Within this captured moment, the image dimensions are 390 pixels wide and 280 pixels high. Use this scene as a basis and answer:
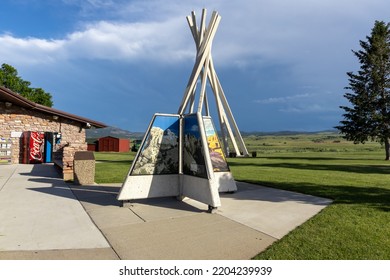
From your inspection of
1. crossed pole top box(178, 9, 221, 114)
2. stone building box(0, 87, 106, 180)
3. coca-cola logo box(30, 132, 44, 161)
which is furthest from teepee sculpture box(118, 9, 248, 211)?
coca-cola logo box(30, 132, 44, 161)

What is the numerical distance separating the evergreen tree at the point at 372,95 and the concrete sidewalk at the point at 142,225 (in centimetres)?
2234

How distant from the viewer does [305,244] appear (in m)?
4.14

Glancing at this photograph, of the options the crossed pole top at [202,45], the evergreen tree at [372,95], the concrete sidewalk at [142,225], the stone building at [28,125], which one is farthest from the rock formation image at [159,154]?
the evergreen tree at [372,95]

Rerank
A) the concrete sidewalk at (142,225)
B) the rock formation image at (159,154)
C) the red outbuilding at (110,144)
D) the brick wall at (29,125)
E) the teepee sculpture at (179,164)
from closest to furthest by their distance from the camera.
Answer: the concrete sidewalk at (142,225) < the teepee sculpture at (179,164) < the rock formation image at (159,154) < the brick wall at (29,125) < the red outbuilding at (110,144)

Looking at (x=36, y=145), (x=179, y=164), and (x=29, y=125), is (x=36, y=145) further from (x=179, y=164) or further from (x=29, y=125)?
(x=179, y=164)

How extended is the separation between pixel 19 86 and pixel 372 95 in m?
38.4

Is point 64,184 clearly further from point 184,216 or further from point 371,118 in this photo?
point 371,118

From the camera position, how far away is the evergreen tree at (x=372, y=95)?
25.6m

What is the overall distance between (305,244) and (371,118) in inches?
1041

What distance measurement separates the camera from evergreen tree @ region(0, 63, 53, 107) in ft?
104

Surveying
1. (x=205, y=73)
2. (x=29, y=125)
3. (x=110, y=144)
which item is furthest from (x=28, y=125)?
(x=110, y=144)

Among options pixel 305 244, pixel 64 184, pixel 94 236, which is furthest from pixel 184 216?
pixel 64 184

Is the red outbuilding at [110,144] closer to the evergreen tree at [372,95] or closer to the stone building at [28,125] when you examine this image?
the stone building at [28,125]

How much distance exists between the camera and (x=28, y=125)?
59.1 feet
